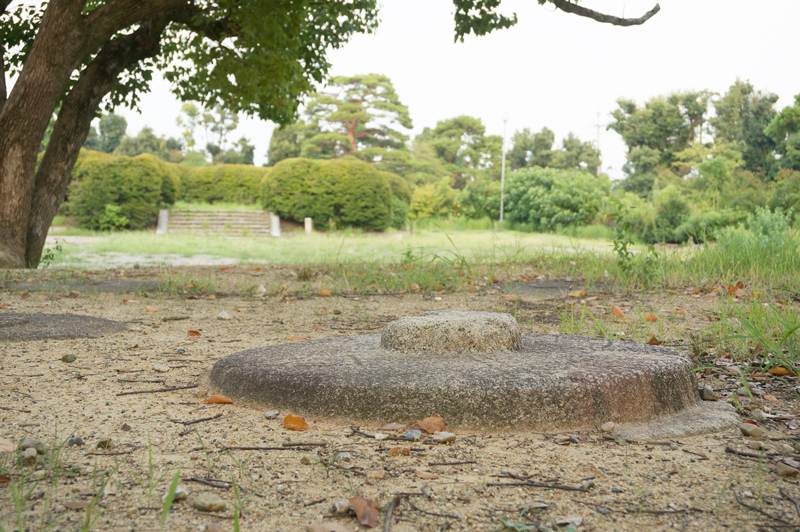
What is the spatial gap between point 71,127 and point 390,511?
650cm

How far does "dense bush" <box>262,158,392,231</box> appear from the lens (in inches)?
774

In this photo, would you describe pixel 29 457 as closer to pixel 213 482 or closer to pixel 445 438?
pixel 213 482

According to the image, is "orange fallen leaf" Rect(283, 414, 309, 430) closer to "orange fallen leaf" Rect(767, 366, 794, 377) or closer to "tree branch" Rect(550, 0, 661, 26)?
"orange fallen leaf" Rect(767, 366, 794, 377)

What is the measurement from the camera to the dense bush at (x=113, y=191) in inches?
689

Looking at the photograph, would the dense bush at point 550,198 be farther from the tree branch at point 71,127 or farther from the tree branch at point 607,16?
the tree branch at point 71,127

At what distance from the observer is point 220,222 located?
62.2 ft

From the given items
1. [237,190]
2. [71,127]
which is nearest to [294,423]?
[71,127]

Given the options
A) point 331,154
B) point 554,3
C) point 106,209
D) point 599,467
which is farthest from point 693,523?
point 331,154

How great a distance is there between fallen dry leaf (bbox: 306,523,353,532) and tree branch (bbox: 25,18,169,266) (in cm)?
637

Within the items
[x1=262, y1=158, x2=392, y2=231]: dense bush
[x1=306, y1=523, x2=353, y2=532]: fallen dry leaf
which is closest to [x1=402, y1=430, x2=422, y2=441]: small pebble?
[x1=306, y1=523, x2=353, y2=532]: fallen dry leaf

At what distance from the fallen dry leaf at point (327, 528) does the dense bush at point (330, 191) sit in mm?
18446

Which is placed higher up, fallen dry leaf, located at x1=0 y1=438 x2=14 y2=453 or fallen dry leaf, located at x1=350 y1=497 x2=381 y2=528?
fallen dry leaf, located at x1=350 y1=497 x2=381 y2=528

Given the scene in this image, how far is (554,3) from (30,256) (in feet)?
22.1

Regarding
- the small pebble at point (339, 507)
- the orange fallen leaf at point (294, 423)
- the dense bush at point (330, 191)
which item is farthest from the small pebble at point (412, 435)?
the dense bush at point (330, 191)
